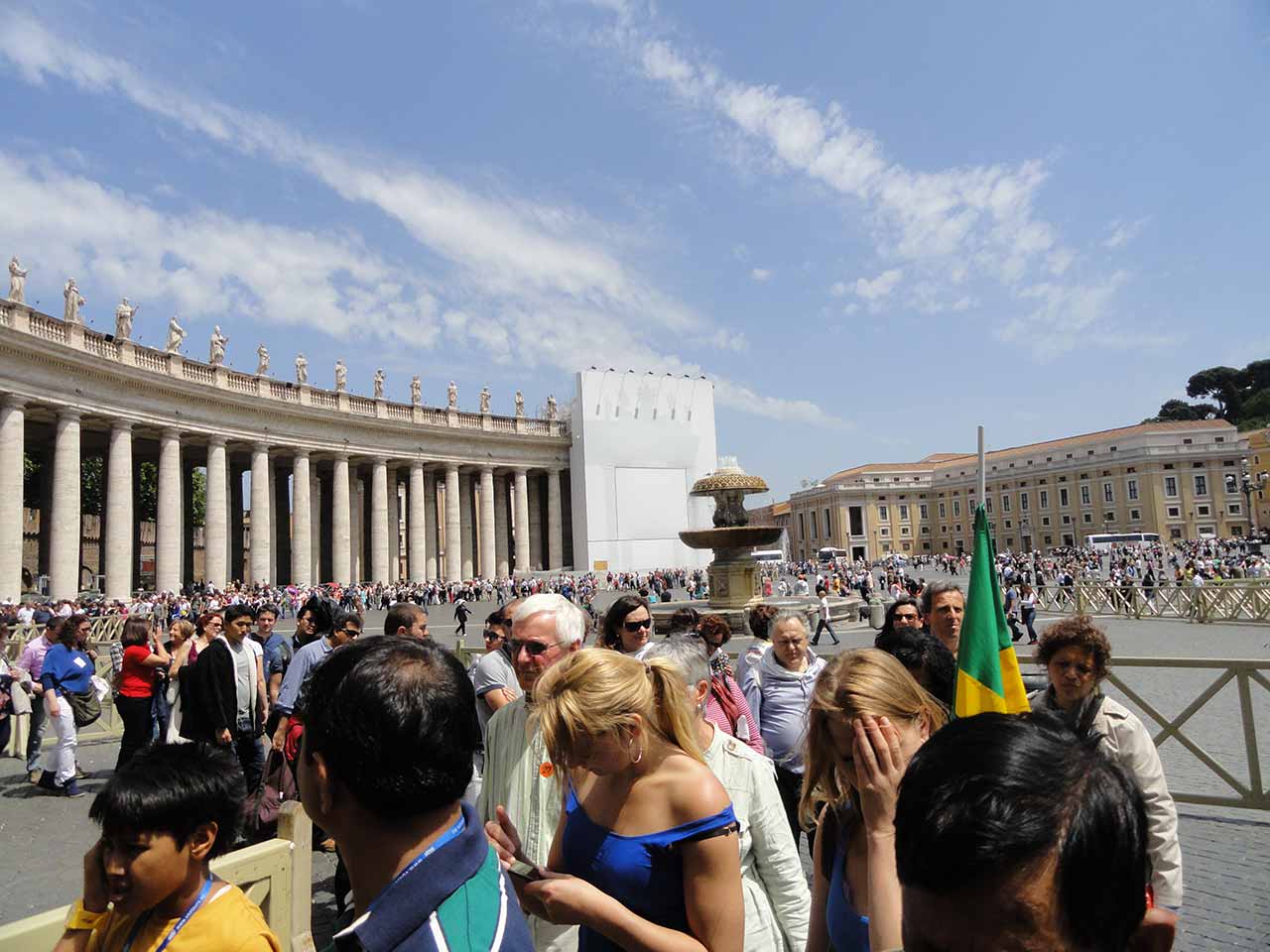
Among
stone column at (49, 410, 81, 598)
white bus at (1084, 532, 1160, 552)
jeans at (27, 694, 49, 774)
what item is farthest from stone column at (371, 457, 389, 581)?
white bus at (1084, 532, 1160, 552)

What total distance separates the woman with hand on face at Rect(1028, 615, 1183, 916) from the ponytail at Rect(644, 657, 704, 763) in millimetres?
1572

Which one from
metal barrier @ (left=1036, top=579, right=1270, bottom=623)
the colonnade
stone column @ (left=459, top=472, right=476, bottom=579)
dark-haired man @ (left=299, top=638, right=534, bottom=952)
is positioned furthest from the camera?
stone column @ (left=459, top=472, right=476, bottom=579)

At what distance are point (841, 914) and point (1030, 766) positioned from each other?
126 cm

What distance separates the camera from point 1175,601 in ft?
76.4

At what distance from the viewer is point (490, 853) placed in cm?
166

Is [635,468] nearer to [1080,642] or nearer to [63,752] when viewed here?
[63,752]

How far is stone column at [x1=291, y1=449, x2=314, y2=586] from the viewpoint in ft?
129

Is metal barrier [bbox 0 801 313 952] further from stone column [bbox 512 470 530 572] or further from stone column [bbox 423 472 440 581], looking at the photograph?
stone column [bbox 512 470 530 572]

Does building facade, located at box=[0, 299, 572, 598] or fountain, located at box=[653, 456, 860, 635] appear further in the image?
building facade, located at box=[0, 299, 572, 598]

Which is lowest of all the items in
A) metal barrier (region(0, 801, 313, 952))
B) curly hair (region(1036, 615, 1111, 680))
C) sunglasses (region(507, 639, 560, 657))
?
metal barrier (region(0, 801, 313, 952))

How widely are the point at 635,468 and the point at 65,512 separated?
32280 millimetres

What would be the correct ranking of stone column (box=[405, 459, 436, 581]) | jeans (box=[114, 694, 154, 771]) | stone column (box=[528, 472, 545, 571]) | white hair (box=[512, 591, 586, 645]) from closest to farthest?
white hair (box=[512, 591, 586, 645]) < jeans (box=[114, 694, 154, 771]) < stone column (box=[405, 459, 436, 581]) < stone column (box=[528, 472, 545, 571])

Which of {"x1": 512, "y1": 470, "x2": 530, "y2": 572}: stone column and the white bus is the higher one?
{"x1": 512, "y1": 470, "x2": 530, "y2": 572}: stone column

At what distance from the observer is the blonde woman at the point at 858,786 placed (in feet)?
6.04
